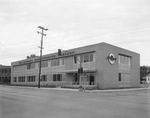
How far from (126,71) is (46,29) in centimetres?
1745

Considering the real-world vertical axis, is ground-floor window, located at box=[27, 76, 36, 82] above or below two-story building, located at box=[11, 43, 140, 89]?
below

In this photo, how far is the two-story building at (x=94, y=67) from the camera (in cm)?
3412

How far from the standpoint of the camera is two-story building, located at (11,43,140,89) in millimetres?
34125

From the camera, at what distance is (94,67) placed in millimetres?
34906

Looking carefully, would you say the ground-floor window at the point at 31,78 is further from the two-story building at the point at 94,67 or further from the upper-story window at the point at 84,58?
the upper-story window at the point at 84,58

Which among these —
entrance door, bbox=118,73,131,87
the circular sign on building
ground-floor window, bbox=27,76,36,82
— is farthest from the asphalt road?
ground-floor window, bbox=27,76,36,82

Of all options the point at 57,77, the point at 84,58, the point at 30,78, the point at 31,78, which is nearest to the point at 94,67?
the point at 84,58

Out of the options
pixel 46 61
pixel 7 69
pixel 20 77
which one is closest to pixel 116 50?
pixel 46 61

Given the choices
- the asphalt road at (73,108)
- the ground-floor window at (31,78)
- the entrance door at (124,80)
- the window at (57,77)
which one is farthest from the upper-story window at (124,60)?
the asphalt road at (73,108)

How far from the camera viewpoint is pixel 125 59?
4022cm

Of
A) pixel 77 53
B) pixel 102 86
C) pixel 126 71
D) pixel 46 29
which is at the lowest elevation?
pixel 102 86

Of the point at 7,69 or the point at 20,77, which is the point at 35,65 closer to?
the point at 20,77

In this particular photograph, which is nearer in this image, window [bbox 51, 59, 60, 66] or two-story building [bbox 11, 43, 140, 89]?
two-story building [bbox 11, 43, 140, 89]

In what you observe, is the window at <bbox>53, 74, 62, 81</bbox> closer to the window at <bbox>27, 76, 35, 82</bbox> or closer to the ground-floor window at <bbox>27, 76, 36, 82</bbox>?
the ground-floor window at <bbox>27, 76, 36, 82</bbox>
